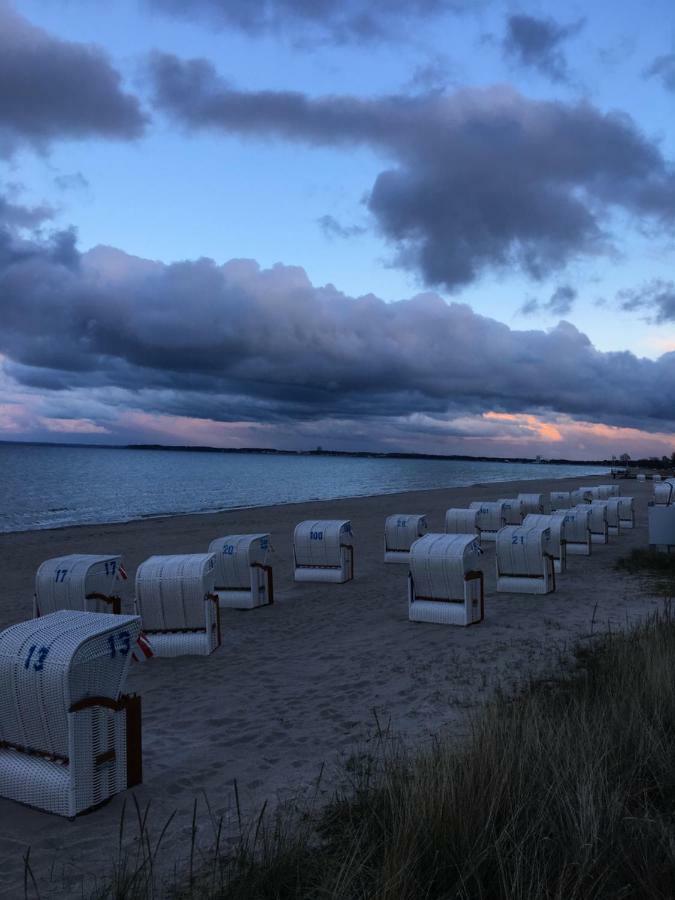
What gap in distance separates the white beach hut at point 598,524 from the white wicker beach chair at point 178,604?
16.5 metres

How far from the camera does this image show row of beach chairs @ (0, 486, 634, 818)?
5.45 metres

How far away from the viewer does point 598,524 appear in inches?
928

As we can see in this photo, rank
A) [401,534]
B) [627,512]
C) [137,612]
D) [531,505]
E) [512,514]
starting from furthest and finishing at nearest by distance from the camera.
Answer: [627,512]
[531,505]
[512,514]
[401,534]
[137,612]

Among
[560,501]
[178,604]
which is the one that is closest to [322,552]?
[178,604]

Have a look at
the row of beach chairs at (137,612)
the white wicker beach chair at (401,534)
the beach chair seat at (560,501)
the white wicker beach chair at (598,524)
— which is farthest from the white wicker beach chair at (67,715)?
the beach chair seat at (560,501)

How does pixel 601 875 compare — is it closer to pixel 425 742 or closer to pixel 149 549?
pixel 425 742

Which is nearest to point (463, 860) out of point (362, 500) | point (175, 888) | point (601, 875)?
point (601, 875)

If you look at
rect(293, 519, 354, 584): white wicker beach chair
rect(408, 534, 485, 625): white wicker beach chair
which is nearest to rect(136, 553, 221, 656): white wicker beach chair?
rect(408, 534, 485, 625): white wicker beach chair

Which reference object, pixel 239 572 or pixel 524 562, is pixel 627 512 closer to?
pixel 524 562

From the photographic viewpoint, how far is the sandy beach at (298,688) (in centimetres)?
534

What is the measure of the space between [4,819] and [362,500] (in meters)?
54.9

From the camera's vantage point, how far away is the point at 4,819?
5.45 metres

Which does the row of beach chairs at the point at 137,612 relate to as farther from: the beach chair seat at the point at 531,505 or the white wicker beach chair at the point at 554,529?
the beach chair seat at the point at 531,505

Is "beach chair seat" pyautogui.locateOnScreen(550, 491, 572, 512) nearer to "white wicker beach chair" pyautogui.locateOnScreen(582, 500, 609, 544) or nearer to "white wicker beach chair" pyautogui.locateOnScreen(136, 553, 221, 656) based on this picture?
"white wicker beach chair" pyautogui.locateOnScreen(582, 500, 609, 544)
